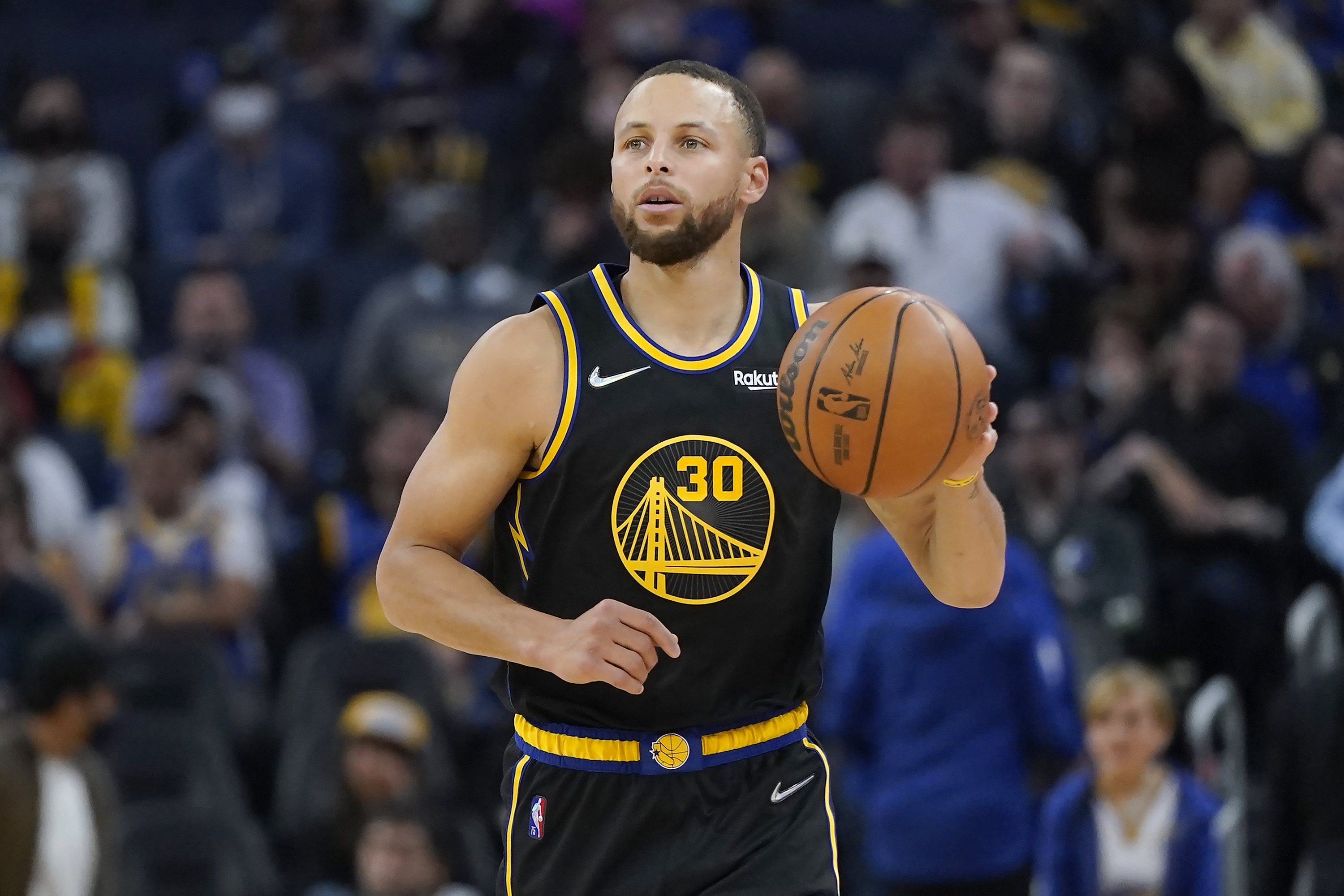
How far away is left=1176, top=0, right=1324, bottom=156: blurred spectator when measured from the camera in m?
10.7

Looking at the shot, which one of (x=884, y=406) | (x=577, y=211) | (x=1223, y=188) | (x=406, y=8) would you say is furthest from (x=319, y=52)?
(x=884, y=406)

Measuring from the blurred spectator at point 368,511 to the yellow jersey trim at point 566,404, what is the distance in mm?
4630

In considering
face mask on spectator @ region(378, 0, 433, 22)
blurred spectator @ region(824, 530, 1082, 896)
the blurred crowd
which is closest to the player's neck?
blurred spectator @ region(824, 530, 1082, 896)

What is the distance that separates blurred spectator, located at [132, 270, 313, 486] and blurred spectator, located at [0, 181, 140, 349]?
1.78 feet

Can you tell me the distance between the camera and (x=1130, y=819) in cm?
648

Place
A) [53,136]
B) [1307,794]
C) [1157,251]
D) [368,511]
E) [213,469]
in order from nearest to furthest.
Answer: [1307,794]
[368,511]
[213,469]
[1157,251]
[53,136]

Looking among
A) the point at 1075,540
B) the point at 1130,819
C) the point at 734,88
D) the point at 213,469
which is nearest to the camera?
the point at 734,88

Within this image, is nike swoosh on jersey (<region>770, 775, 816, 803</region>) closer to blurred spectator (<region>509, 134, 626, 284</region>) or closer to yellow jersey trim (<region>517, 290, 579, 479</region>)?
yellow jersey trim (<region>517, 290, 579, 479</region>)

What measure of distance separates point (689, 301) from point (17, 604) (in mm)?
4708

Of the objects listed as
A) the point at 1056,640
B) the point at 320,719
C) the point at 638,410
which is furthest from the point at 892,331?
the point at 320,719

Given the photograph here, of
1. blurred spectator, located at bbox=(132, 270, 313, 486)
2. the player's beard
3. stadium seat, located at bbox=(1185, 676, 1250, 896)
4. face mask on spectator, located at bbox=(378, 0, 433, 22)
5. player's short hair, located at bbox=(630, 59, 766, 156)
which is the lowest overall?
stadium seat, located at bbox=(1185, 676, 1250, 896)

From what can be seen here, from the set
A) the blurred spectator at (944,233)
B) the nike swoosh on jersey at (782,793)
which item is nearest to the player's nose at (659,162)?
the nike swoosh on jersey at (782,793)

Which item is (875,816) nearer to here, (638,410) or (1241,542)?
(1241,542)

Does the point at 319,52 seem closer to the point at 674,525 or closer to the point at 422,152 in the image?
the point at 422,152
